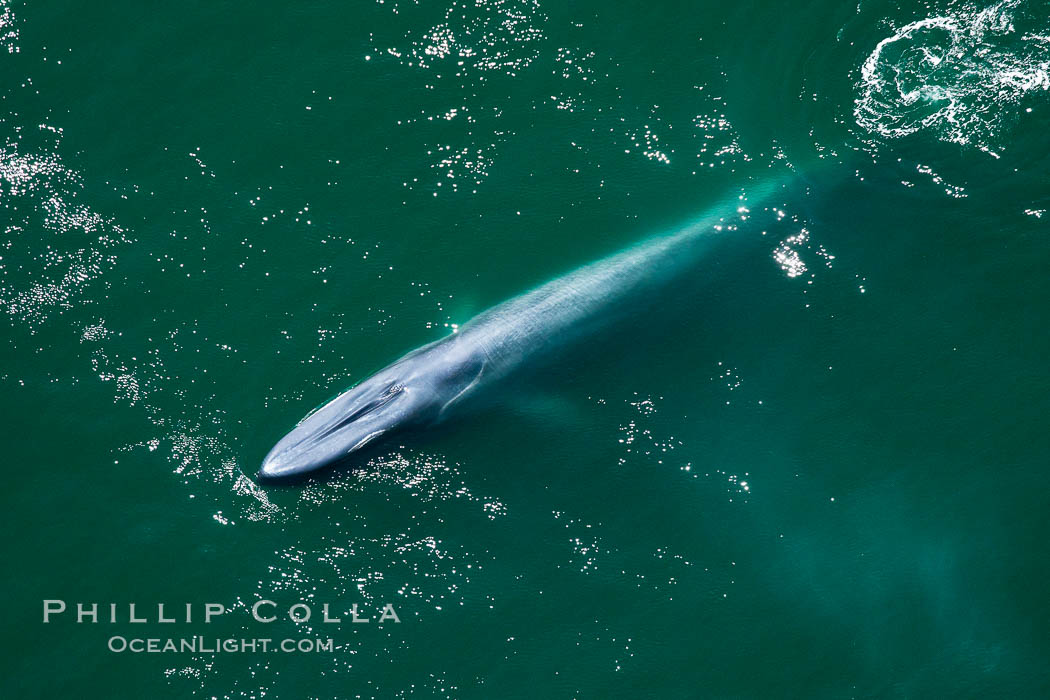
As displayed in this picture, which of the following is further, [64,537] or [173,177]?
[173,177]

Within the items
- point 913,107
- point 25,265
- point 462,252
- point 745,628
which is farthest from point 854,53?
point 25,265

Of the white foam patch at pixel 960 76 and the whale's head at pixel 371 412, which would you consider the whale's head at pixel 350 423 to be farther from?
the white foam patch at pixel 960 76

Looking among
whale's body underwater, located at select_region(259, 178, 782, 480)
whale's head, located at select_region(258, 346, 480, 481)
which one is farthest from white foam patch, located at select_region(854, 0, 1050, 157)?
whale's head, located at select_region(258, 346, 480, 481)

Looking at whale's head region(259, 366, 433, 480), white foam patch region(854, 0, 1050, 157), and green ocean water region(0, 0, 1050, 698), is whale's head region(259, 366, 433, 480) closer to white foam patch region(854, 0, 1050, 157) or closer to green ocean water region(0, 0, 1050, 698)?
green ocean water region(0, 0, 1050, 698)

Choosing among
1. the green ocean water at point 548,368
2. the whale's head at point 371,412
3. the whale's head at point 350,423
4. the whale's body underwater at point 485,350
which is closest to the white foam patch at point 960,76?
the green ocean water at point 548,368

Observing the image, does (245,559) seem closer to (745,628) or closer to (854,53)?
(745,628)

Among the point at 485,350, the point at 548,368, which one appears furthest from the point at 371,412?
the point at 548,368
